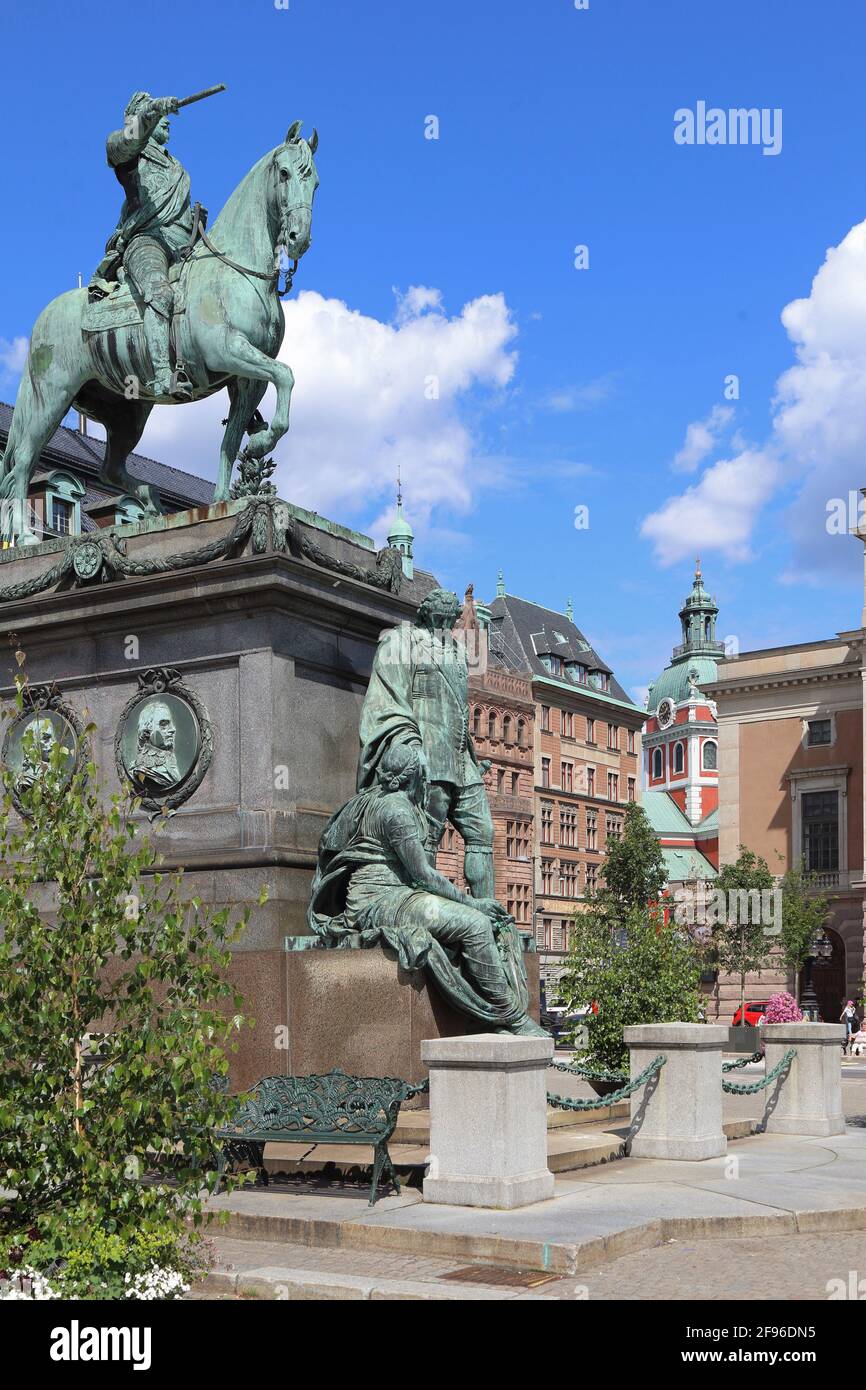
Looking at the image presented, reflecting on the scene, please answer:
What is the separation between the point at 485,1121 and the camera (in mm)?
10484

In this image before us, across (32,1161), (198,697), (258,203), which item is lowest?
(32,1161)

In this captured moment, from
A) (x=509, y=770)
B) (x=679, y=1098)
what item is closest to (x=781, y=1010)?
(x=679, y=1098)

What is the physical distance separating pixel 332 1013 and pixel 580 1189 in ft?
7.75

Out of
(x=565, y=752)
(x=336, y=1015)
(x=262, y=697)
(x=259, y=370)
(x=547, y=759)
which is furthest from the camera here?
(x=565, y=752)

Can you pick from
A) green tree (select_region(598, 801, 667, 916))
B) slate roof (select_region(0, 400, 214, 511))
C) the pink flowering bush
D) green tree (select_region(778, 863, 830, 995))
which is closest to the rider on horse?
slate roof (select_region(0, 400, 214, 511))

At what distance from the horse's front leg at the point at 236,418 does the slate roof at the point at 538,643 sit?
9151 cm

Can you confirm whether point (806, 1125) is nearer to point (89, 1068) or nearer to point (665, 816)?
point (89, 1068)

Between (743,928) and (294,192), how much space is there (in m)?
49.9

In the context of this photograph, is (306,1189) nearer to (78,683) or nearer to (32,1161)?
(32,1161)

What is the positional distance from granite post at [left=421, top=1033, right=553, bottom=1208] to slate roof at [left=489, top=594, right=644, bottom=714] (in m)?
96.4

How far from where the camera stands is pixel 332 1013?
12.6 meters

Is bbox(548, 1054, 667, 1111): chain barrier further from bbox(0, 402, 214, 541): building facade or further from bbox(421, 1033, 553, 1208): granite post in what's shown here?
bbox(0, 402, 214, 541): building facade
